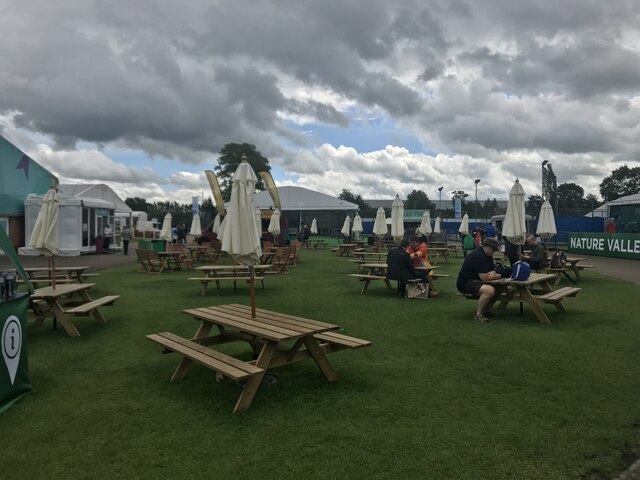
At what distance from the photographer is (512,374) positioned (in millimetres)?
4680

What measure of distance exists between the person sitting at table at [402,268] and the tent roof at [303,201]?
34.1m

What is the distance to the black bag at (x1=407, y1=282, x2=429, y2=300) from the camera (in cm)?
941

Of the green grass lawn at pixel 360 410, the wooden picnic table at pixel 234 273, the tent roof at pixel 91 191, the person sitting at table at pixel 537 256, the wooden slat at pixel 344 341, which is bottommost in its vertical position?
the green grass lawn at pixel 360 410

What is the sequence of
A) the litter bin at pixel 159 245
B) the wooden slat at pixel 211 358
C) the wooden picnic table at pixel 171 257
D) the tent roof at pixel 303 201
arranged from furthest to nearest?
the tent roof at pixel 303 201
the litter bin at pixel 159 245
the wooden picnic table at pixel 171 257
the wooden slat at pixel 211 358

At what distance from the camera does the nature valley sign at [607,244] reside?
19297 mm

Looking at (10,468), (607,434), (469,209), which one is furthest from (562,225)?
(469,209)

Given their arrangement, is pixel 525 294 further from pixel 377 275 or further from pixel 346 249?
pixel 346 249

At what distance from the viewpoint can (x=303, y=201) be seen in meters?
45.8

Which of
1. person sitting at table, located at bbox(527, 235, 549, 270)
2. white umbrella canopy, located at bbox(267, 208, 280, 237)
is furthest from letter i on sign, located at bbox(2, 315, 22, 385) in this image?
white umbrella canopy, located at bbox(267, 208, 280, 237)

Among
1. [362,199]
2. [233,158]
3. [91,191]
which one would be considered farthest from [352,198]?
[91,191]

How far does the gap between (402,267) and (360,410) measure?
587 centimetres

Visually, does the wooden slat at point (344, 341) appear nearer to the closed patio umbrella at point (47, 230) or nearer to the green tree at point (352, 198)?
the closed patio umbrella at point (47, 230)

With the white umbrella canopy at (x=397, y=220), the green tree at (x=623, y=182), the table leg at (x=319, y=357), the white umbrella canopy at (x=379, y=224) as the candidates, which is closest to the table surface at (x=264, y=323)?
the table leg at (x=319, y=357)

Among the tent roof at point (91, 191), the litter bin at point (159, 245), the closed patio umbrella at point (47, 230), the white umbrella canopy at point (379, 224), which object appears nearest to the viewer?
the closed patio umbrella at point (47, 230)
